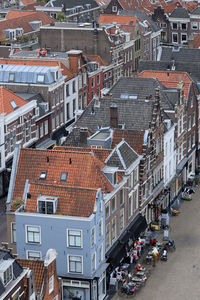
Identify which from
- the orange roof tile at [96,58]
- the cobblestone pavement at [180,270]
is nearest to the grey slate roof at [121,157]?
the cobblestone pavement at [180,270]

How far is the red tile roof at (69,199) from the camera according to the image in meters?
73.6

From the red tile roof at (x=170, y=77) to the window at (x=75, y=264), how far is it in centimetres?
4494

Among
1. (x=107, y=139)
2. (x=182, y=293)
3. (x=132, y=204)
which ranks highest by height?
(x=107, y=139)

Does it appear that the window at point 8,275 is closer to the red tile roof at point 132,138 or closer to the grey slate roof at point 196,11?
the red tile roof at point 132,138

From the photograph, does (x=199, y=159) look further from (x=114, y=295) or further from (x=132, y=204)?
(x=114, y=295)

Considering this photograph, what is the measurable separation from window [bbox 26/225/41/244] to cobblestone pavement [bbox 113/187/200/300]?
428 inches

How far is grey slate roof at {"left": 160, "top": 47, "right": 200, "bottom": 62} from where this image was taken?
133500mm

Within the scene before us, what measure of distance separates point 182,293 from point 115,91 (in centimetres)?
3733

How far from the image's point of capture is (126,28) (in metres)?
158

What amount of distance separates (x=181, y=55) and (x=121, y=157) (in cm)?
5357

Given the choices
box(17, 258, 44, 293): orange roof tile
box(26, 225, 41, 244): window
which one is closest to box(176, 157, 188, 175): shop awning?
box(26, 225, 41, 244): window

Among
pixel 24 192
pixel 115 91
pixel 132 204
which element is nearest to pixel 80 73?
pixel 115 91

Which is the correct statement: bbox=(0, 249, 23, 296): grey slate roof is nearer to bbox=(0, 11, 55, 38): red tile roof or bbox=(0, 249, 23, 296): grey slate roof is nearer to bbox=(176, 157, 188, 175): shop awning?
bbox=(176, 157, 188, 175): shop awning

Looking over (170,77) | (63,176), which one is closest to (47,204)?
(63,176)
